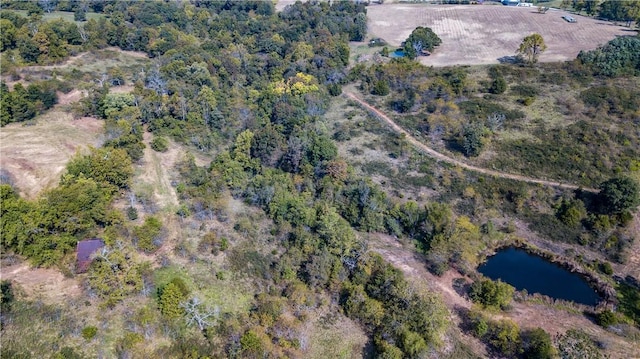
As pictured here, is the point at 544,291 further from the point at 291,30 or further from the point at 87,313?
the point at 291,30

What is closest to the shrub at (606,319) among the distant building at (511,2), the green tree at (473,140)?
the green tree at (473,140)

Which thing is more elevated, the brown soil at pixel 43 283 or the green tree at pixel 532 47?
the green tree at pixel 532 47

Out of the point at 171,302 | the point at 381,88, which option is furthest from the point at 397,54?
the point at 171,302

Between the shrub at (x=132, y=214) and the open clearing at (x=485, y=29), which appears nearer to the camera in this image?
the shrub at (x=132, y=214)

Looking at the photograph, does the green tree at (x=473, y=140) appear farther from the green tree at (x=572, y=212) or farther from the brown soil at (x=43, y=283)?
the brown soil at (x=43, y=283)

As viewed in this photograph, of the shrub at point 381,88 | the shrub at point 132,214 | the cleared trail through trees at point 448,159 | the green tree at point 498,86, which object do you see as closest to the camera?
the shrub at point 132,214

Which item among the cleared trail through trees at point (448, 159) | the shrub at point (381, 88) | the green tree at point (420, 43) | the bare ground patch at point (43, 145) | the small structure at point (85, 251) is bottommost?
the small structure at point (85, 251)

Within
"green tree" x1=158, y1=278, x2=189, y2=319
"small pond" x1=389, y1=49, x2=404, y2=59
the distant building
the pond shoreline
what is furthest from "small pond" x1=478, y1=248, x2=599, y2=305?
the distant building

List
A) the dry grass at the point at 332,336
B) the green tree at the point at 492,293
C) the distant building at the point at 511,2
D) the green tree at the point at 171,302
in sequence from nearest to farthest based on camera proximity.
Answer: the dry grass at the point at 332,336 < the green tree at the point at 171,302 < the green tree at the point at 492,293 < the distant building at the point at 511,2
